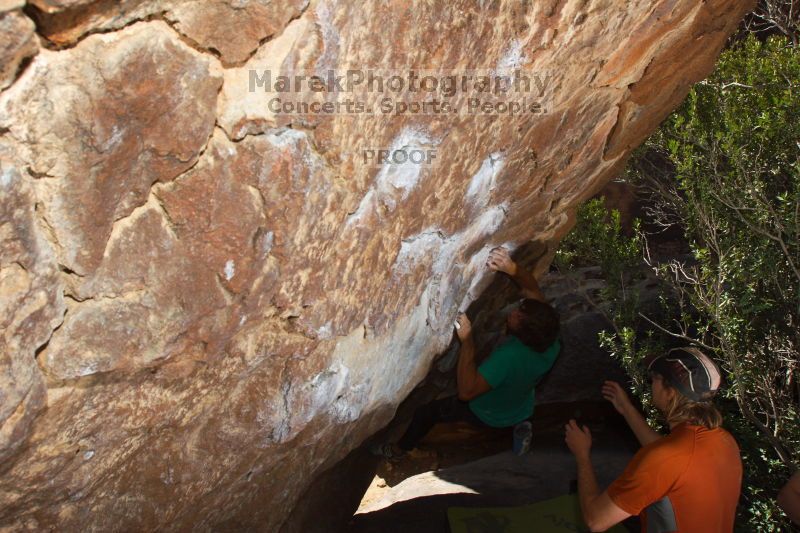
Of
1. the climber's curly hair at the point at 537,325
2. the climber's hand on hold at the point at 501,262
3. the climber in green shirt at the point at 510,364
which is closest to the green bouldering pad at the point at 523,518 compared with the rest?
the climber in green shirt at the point at 510,364

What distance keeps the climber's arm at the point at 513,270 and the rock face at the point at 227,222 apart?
25.0 inches

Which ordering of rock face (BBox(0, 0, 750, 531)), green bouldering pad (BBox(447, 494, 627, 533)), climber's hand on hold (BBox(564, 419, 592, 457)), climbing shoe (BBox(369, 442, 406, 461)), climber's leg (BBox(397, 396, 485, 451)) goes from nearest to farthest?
rock face (BBox(0, 0, 750, 531))
climber's hand on hold (BBox(564, 419, 592, 457))
green bouldering pad (BBox(447, 494, 627, 533))
climbing shoe (BBox(369, 442, 406, 461))
climber's leg (BBox(397, 396, 485, 451))

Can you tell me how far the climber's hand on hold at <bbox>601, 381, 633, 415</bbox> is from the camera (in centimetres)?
346

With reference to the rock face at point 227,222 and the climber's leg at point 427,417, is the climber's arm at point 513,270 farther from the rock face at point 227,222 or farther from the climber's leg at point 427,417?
the climber's leg at point 427,417

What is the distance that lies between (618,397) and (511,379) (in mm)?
803

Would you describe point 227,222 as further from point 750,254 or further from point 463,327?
point 750,254

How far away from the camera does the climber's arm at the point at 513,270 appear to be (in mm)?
4215

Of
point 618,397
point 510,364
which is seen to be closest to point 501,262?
point 510,364

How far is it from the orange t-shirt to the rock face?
1.14m

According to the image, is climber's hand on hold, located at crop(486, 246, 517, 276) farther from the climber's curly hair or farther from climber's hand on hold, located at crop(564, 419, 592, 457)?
climber's hand on hold, located at crop(564, 419, 592, 457)

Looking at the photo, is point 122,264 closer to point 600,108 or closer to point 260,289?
point 260,289

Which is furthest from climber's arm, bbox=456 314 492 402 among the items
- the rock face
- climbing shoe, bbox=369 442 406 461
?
climbing shoe, bbox=369 442 406 461

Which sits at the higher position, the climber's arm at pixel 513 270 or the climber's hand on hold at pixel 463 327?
the climber's arm at pixel 513 270

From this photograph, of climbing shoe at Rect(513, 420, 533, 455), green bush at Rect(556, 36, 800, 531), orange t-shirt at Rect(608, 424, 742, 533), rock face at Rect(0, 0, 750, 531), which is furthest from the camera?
climbing shoe at Rect(513, 420, 533, 455)
